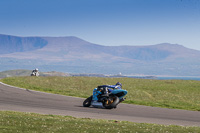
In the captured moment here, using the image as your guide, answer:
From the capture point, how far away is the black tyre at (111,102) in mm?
21844

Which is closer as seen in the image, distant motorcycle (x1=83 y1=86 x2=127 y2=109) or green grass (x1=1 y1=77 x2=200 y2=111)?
distant motorcycle (x1=83 y1=86 x2=127 y2=109)

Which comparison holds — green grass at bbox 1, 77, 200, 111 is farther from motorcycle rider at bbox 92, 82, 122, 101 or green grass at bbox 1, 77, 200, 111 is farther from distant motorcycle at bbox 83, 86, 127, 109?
distant motorcycle at bbox 83, 86, 127, 109

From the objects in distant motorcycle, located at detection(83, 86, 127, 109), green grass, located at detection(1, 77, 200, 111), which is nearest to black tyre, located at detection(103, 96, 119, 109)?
distant motorcycle, located at detection(83, 86, 127, 109)

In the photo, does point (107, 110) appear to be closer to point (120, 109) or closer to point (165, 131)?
point (120, 109)

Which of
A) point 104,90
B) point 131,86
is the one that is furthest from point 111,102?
point 131,86

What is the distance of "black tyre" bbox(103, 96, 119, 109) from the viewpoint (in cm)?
2184

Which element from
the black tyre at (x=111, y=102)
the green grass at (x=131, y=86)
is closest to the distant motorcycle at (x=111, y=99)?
the black tyre at (x=111, y=102)

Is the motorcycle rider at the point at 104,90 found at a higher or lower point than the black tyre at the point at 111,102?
higher

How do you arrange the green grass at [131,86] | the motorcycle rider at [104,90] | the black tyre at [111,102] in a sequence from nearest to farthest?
the black tyre at [111,102] < the motorcycle rider at [104,90] < the green grass at [131,86]

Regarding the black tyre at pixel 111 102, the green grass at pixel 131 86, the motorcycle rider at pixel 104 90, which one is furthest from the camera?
the green grass at pixel 131 86

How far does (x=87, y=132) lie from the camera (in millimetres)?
12086

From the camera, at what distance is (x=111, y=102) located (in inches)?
870

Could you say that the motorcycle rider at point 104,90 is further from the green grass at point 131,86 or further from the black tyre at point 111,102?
the green grass at point 131,86

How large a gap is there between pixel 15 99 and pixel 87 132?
1441 centimetres
